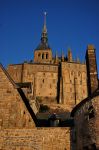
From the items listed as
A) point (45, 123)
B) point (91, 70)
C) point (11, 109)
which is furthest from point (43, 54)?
point (11, 109)

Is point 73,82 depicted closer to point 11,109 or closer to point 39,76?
point 39,76

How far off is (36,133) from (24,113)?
1.64 meters

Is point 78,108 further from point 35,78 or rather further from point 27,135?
point 35,78

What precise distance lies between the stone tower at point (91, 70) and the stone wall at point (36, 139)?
10.4 feet

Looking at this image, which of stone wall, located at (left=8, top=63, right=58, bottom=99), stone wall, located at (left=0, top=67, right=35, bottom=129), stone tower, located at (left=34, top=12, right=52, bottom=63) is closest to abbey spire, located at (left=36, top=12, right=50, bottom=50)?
stone tower, located at (left=34, top=12, right=52, bottom=63)

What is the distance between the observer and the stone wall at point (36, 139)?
14836 millimetres

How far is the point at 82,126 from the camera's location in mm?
13836

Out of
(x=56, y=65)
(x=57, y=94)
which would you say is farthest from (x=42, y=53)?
(x=57, y=94)

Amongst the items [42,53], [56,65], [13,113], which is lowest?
[13,113]

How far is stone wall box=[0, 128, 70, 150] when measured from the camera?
1484 centimetres

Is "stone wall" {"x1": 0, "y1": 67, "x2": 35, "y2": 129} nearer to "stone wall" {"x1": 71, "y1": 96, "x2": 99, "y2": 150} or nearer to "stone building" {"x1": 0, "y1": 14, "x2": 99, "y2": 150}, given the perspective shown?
"stone building" {"x1": 0, "y1": 14, "x2": 99, "y2": 150}

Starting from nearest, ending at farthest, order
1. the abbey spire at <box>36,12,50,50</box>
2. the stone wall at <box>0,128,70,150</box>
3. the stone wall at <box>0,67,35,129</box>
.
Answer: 1. the stone wall at <box>0,128,70,150</box>
2. the stone wall at <box>0,67,35,129</box>
3. the abbey spire at <box>36,12,50,50</box>

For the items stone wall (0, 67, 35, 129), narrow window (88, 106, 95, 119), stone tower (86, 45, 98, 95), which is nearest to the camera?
narrow window (88, 106, 95, 119)

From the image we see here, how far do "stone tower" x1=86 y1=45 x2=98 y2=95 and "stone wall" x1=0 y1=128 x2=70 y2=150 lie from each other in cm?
317
